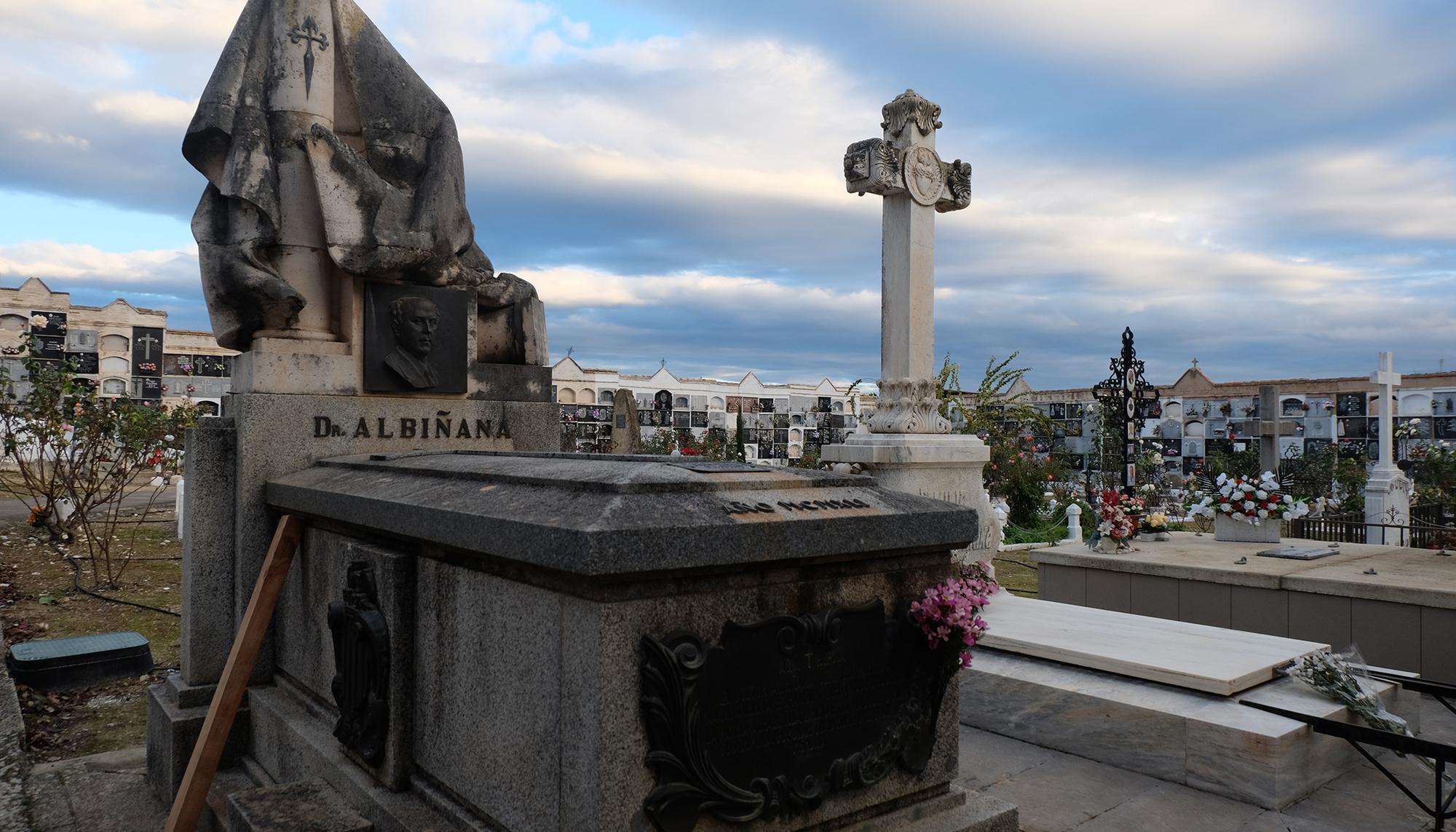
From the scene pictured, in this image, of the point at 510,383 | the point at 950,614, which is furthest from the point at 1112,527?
the point at 950,614

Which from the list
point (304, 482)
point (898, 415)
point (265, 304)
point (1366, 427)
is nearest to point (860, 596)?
point (304, 482)

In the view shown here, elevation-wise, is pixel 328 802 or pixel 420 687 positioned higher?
pixel 420 687

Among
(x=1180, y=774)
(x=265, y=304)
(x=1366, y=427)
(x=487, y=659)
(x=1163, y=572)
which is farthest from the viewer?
(x=1366, y=427)

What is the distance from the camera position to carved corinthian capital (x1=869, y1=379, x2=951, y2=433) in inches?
278

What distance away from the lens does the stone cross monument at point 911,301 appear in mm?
6957

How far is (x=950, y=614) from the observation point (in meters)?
2.69

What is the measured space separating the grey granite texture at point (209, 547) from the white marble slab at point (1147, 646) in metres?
3.91

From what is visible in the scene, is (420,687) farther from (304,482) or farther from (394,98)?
(394,98)

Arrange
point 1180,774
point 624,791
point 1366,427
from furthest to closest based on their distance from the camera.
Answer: point 1366,427
point 1180,774
point 624,791

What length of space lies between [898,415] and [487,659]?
16.4 feet

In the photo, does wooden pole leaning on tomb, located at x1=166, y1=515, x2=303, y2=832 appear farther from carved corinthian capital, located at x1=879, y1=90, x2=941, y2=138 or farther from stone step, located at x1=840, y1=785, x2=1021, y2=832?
carved corinthian capital, located at x1=879, y1=90, x2=941, y2=138

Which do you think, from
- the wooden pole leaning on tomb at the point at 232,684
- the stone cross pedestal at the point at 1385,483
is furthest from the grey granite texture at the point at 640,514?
the stone cross pedestal at the point at 1385,483

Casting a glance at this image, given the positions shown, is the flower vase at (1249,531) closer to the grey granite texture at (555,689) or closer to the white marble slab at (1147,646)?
the white marble slab at (1147,646)

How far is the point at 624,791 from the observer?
7.03ft
